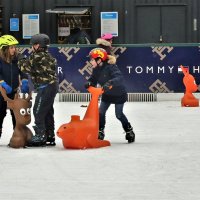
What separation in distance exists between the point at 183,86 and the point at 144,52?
1.31 metres

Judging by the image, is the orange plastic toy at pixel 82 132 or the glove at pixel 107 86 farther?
the glove at pixel 107 86

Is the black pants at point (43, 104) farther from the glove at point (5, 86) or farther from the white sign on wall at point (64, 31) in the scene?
the white sign on wall at point (64, 31)

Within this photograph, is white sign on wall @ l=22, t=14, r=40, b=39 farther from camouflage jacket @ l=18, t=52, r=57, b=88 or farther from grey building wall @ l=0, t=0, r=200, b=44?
camouflage jacket @ l=18, t=52, r=57, b=88

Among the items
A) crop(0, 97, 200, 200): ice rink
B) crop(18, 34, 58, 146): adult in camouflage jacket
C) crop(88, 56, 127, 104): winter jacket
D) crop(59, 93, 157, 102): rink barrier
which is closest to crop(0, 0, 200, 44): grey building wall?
crop(59, 93, 157, 102): rink barrier

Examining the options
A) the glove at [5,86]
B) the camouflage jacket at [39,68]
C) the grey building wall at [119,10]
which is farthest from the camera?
the grey building wall at [119,10]

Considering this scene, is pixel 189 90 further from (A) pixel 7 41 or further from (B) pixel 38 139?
(A) pixel 7 41

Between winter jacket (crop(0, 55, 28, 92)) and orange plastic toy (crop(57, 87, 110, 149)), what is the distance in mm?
1039

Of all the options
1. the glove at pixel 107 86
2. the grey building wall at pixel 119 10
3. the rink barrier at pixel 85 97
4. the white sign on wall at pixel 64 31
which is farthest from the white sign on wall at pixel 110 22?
the glove at pixel 107 86

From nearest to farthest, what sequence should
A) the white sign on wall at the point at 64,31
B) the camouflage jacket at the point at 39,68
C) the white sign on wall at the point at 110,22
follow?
the camouflage jacket at the point at 39,68 < the white sign on wall at the point at 110,22 < the white sign on wall at the point at 64,31

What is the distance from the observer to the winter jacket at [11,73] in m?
10.4

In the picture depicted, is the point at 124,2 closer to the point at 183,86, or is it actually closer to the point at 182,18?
the point at 182,18

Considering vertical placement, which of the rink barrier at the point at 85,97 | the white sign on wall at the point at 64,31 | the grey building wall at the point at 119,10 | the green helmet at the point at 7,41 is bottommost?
the rink barrier at the point at 85,97

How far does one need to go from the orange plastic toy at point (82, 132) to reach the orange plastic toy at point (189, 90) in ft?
23.3

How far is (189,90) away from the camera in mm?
17484
